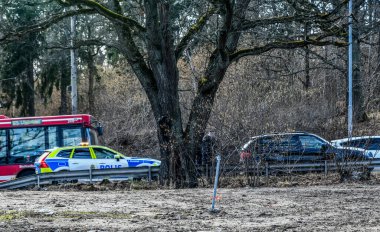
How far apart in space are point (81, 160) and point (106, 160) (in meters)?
0.98

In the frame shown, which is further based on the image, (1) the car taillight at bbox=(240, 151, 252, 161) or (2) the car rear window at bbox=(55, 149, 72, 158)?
(2) the car rear window at bbox=(55, 149, 72, 158)

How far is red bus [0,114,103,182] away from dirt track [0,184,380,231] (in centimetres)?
1232

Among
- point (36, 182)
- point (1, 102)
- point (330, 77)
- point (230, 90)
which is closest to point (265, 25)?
point (230, 90)

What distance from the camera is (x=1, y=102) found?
53.8 m

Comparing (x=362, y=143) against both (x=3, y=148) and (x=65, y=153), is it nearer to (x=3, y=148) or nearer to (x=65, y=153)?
(x=65, y=153)

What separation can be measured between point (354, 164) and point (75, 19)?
711 inches

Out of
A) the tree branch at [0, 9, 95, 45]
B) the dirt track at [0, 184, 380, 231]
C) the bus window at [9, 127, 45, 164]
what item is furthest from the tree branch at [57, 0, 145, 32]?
the bus window at [9, 127, 45, 164]

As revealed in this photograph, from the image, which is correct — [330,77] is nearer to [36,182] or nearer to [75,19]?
[75,19]

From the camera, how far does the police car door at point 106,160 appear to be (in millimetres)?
27297

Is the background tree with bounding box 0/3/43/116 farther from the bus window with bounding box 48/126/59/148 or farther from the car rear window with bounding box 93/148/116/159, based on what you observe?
the car rear window with bounding box 93/148/116/159

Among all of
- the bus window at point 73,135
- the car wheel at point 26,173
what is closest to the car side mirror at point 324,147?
the bus window at point 73,135

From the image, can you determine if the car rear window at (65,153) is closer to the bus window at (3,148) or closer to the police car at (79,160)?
the police car at (79,160)

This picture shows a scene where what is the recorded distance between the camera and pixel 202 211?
43.0 feet

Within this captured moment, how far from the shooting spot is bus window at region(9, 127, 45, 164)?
30047 millimetres
